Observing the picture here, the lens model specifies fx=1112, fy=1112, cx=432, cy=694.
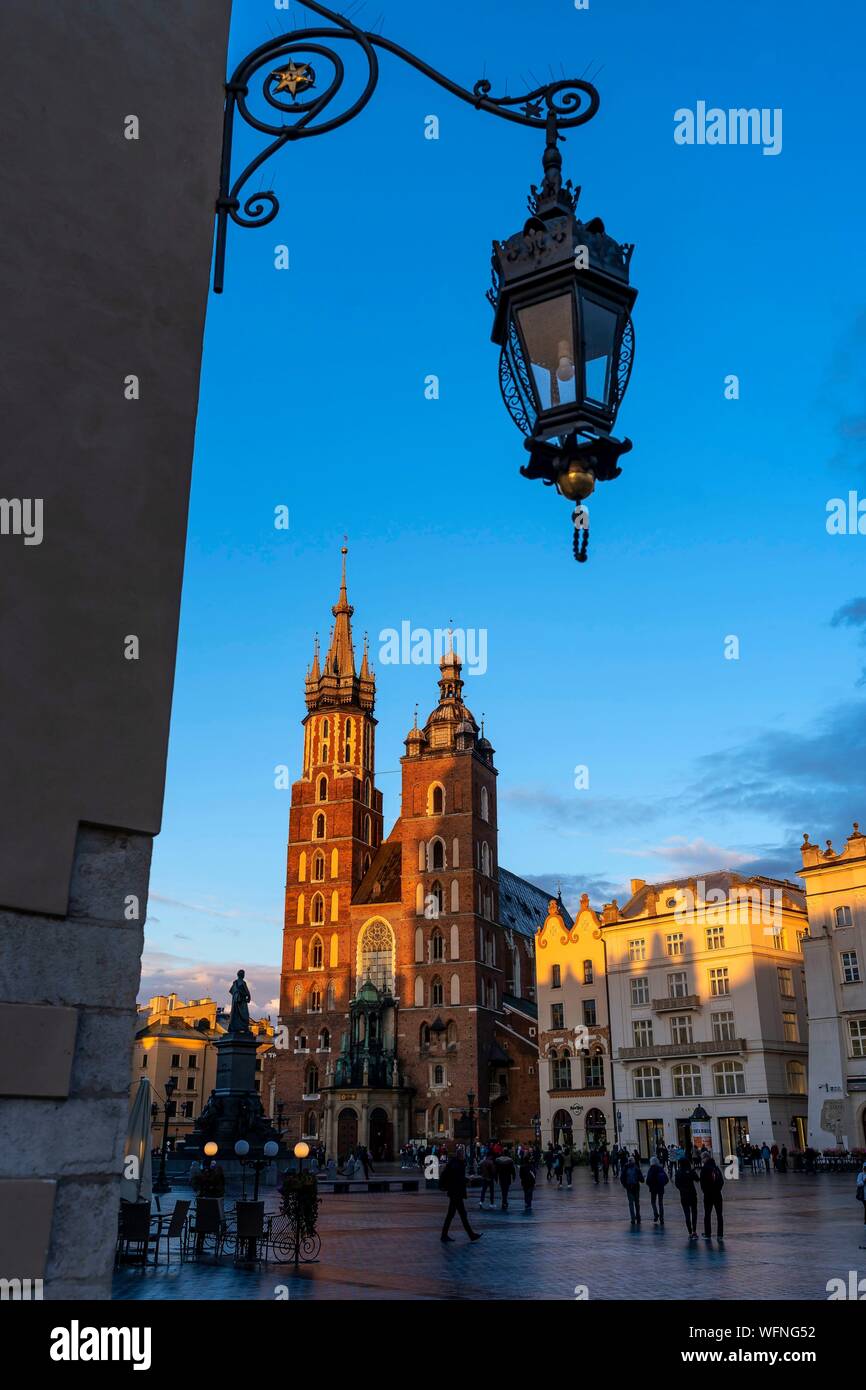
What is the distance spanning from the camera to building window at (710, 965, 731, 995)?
50.6 metres

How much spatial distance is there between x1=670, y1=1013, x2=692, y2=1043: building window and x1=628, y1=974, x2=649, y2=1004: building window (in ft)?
6.18

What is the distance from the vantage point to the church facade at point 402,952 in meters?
67.4

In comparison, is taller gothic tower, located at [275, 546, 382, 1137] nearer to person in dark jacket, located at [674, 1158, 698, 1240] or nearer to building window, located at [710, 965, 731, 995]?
building window, located at [710, 965, 731, 995]

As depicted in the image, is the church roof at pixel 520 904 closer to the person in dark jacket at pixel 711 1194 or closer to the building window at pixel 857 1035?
the building window at pixel 857 1035

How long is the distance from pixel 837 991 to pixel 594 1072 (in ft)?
49.4

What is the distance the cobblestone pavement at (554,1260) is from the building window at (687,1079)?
2475 centimetres

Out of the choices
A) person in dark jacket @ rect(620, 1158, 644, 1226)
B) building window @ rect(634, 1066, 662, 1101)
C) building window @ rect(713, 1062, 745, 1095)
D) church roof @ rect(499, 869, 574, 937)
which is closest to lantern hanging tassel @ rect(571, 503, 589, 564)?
person in dark jacket @ rect(620, 1158, 644, 1226)

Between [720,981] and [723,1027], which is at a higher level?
[720,981]

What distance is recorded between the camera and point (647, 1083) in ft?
173

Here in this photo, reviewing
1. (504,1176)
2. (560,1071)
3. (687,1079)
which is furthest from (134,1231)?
(560,1071)

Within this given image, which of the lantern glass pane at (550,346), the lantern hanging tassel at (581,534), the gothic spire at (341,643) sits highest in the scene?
the gothic spire at (341,643)

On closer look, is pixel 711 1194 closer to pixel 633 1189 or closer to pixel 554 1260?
pixel 633 1189

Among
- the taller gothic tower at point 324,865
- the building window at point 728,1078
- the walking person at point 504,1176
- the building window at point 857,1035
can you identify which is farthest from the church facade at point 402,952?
the walking person at point 504,1176
